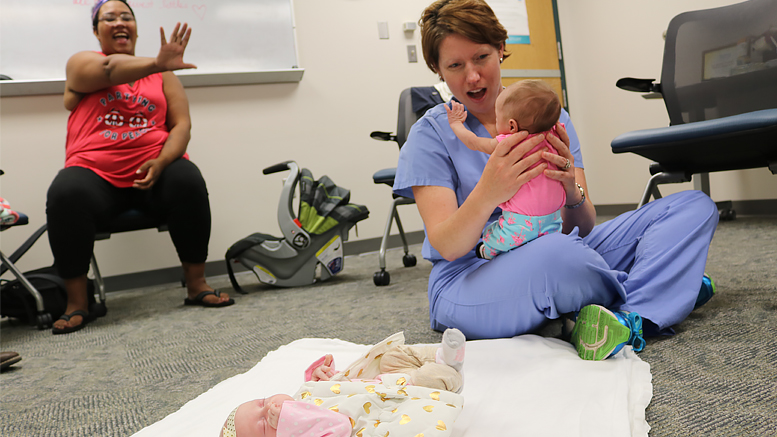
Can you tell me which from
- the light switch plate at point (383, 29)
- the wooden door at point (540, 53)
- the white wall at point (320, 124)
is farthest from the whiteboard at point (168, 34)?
the wooden door at point (540, 53)

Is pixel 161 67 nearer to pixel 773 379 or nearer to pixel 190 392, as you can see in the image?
pixel 190 392

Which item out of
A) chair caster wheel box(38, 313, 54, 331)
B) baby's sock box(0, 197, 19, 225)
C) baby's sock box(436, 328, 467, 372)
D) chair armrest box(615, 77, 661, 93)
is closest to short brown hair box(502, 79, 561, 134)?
baby's sock box(436, 328, 467, 372)

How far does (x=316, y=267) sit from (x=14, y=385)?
1.41 meters

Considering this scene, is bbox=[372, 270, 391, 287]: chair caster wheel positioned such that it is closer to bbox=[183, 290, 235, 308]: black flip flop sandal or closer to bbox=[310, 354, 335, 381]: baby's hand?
bbox=[183, 290, 235, 308]: black flip flop sandal

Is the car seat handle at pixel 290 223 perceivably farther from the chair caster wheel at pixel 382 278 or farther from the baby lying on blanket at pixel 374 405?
the baby lying on blanket at pixel 374 405

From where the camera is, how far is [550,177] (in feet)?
3.40

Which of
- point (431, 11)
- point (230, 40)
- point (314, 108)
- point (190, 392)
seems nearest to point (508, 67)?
point (314, 108)

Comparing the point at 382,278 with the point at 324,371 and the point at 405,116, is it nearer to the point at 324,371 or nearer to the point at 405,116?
the point at 405,116

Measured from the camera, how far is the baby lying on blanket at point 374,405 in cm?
72

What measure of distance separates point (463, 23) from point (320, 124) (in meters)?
2.40

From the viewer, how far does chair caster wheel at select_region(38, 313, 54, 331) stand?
7.00 ft

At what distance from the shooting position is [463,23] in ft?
3.86

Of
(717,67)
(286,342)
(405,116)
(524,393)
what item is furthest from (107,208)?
(717,67)

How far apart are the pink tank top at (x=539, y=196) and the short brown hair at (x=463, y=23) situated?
0.88 feet
